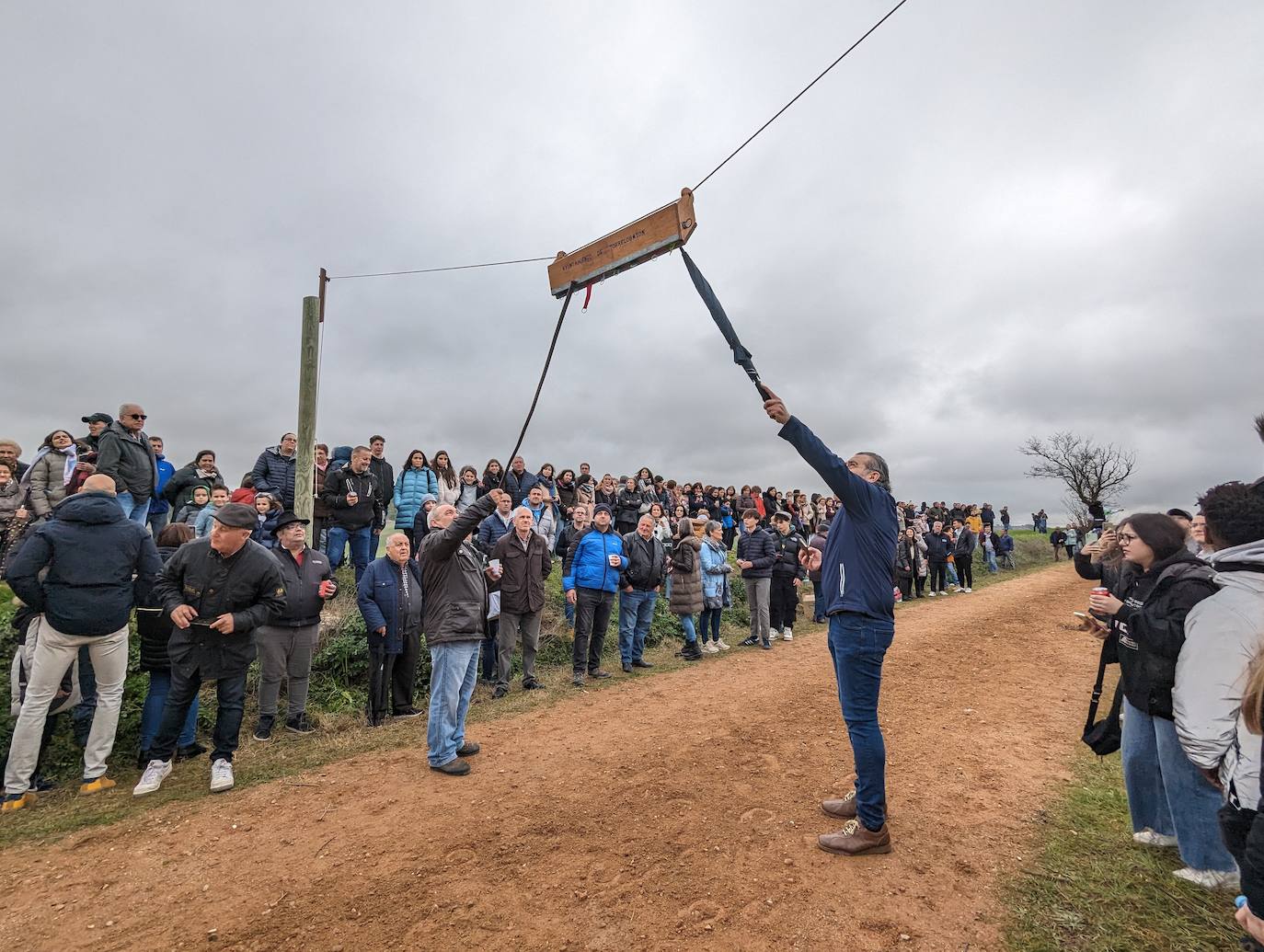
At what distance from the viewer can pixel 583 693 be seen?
25.8 feet

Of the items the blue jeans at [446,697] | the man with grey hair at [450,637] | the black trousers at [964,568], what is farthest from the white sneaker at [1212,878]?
the black trousers at [964,568]

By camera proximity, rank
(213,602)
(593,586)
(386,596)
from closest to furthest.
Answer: (213,602)
(386,596)
(593,586)

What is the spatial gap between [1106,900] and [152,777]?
685 centimetres

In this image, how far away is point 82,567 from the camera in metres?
4.90

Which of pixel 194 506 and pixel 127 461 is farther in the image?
pixel 194 506

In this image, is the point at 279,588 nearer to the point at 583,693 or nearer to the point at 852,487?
the point at 583,693

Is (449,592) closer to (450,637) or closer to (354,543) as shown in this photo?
(450,637)

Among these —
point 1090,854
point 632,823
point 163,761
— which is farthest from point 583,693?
point 1090,854

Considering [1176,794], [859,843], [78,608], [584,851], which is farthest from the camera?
[78,608]

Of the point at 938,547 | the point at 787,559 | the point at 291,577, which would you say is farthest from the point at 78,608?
the point at 938,547

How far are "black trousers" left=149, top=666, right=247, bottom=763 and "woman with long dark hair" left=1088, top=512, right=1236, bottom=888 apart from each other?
6622mm

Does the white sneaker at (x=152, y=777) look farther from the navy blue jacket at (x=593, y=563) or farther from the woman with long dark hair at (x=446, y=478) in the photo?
the woman with long dark hair at (x=446, y=478)

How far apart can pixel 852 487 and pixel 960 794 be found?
2.82m

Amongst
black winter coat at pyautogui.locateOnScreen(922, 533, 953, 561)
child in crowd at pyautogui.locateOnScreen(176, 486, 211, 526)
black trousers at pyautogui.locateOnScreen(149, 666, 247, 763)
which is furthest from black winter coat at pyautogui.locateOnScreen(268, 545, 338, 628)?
black winter coat at pyautogui.locateOnScreen(922, 533, 953, 561)
